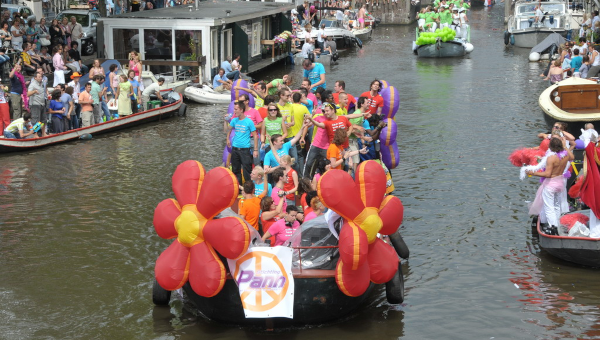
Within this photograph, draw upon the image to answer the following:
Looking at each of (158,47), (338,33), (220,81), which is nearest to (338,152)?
(220,81)

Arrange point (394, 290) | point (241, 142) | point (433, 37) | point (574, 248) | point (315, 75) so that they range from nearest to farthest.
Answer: point (394, 290)
point (574, 248)
point (241, 142)
point (315, 75)
point (433, 37)

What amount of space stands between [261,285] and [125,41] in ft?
65.3

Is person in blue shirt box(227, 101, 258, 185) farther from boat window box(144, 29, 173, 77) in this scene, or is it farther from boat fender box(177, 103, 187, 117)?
boat window box(144, 29, 173, 77)

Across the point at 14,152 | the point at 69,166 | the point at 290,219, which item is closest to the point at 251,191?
the point at 290,219

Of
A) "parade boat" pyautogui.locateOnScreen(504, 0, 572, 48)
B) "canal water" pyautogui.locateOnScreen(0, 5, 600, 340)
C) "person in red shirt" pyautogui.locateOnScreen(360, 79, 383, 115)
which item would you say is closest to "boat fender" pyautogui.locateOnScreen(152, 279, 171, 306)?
"canal water" pyautogui.locateOnScreen(0, 5, 600, 340)

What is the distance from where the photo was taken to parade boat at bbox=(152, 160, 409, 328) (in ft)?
29.6

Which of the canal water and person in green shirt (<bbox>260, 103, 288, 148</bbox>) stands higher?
person in green shirt (<bbox>260, 103, 288, 148</bbox>)

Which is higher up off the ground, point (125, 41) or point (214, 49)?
point (125, 41)

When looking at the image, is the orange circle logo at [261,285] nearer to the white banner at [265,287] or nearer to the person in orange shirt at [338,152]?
the white banner at [265,287]

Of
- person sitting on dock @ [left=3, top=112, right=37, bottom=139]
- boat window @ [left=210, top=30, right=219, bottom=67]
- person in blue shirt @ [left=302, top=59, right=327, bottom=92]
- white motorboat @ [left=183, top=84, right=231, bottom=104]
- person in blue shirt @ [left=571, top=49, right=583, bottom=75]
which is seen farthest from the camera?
person in blue shirt @ [left=571, top=49, right=583, bottom=75]

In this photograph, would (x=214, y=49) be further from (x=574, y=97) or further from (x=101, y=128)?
(x=574, y=97)

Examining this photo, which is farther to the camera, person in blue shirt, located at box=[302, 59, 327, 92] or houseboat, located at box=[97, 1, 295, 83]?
houseboat, located at box=[97, 1, 295, 83]

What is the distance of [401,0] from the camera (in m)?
59.9

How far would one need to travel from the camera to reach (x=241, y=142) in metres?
13.7
